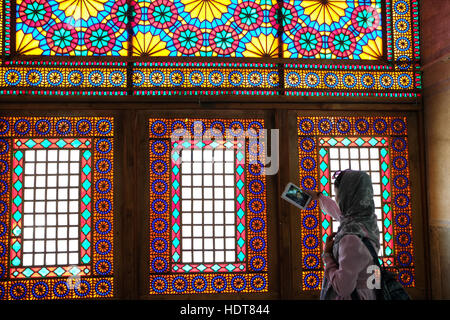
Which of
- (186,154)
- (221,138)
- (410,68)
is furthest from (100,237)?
(410,68)

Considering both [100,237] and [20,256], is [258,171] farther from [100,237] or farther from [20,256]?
[20,256]

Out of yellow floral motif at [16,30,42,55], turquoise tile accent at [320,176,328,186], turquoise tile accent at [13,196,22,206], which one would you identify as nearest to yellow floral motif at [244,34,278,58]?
turquoise tile accent at [320,176,328,186]

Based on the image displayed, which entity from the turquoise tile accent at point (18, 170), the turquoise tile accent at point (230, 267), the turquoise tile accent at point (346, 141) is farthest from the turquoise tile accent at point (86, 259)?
the turquoise tile accent at point (346, 141)

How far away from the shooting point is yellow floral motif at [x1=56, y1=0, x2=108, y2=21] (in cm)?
372

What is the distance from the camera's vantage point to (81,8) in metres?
3.73

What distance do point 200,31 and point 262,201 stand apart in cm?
173

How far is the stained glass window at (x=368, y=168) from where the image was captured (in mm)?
3715

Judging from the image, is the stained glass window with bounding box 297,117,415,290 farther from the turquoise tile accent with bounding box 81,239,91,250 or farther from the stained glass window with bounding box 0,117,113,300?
the turquoise tile accent with bounding box 81,239,91,250

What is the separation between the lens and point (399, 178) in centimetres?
379

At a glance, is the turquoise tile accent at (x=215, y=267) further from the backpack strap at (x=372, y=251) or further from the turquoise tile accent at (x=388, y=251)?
the backpack strap at (x=372, y=251)

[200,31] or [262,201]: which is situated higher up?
[200,31]

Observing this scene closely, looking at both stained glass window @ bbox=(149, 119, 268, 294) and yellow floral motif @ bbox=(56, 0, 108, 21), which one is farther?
yellow floral motif @ bbox=(56, 0, 108, 21)

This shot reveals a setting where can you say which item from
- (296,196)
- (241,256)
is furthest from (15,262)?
(296,196)

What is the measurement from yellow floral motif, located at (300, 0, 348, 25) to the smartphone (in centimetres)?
187
